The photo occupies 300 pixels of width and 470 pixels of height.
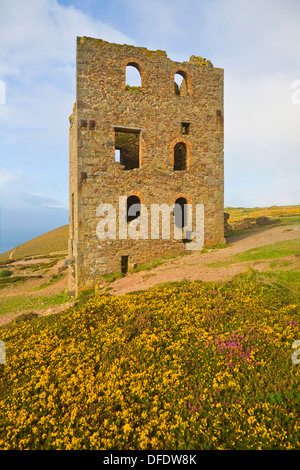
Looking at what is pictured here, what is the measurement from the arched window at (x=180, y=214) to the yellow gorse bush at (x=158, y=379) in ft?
34.3

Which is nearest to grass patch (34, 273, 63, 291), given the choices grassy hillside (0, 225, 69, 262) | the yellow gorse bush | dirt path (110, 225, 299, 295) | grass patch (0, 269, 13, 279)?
grass patch (0, 269, 13, 279)

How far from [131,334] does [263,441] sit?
346 centimetres

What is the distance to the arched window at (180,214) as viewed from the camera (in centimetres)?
1795

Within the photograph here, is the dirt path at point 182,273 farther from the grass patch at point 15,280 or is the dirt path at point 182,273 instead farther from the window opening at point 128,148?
the window opening at point 128,148

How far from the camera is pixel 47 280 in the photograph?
906 inches

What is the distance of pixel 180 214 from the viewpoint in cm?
1827

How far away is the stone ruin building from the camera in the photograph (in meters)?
15.1

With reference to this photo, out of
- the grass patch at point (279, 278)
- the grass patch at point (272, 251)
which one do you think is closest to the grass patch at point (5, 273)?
the grass patch at point (272, 251)

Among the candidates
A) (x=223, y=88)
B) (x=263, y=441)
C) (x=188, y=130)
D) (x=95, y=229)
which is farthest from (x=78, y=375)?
(x=223, y=88)

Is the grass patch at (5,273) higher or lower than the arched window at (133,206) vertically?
lower

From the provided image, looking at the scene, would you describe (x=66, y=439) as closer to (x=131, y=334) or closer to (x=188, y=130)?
(x=131, y=334)

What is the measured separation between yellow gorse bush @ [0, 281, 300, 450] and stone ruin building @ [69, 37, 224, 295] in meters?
8.38

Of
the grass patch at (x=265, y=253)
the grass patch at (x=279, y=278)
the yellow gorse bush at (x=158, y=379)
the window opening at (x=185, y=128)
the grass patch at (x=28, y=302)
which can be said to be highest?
the window opening at (x=185, y=128)

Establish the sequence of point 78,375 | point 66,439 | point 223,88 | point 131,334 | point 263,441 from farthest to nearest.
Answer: point 223,88 → point 131,334 → point 78,375 → point 66,439 → point 263,441
